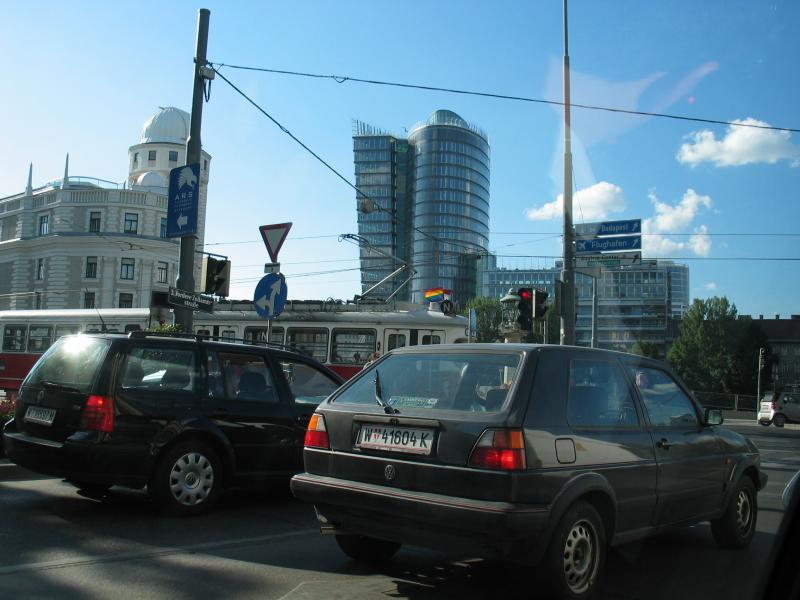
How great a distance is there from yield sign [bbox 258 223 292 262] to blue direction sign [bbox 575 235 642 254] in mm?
9239

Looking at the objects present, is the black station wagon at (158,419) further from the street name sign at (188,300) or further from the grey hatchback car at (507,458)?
the street name sign at (188,300)

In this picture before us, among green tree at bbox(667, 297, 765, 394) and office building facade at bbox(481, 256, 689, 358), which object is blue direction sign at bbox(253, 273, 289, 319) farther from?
office building facade at bbox(481, 256, 689, 358)

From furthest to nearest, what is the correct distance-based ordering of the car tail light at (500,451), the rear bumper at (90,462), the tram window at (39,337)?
the tram window at (39,337)
the rear bumper at (90,462)
the car tail light at (500,451)

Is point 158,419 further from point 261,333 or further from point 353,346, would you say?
point 261,333

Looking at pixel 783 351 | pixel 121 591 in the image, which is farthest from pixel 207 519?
pixel 783 351

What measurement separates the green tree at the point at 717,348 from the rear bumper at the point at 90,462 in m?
82.6

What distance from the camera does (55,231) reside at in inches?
2591

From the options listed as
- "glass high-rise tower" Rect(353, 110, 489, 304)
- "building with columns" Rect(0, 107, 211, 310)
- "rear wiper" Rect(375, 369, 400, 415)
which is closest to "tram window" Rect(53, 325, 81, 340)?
"rear wiper" Rect(375, 369, 400, 415)

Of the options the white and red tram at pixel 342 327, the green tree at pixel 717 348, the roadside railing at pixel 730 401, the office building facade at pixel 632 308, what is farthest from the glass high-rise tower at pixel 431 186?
the white and red tram at pixel 342 327

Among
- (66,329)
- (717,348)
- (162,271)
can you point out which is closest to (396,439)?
(66,329)

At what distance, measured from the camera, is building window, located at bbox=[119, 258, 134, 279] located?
65062 millimetres

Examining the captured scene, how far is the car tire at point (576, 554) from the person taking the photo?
155 inches

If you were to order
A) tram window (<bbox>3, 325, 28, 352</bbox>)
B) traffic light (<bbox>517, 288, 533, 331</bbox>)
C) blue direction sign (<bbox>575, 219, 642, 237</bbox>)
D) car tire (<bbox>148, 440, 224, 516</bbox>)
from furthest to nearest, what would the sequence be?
tram window (<bbox>3, 325, 28, 352</bbox>) → blue direction sign (<bbox>575, 219, 642, 237</bbox>) → traffic light (<bbox>517, 288, 533, 331</bbox>) → car tire (<bbox>148, 440, 224, 516</bbox>)

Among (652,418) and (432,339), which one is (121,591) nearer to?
(652,418)
